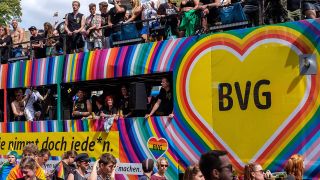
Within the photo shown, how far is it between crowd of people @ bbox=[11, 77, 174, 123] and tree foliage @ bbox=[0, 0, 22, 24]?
26.5m

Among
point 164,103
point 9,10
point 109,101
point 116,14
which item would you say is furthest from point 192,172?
point 9,10

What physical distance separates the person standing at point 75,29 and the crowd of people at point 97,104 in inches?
38.2

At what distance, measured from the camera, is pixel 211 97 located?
1028 centimetres

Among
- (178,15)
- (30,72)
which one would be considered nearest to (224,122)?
(178,15)

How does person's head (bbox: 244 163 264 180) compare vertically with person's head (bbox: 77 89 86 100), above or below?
below

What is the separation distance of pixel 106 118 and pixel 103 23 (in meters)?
2.23

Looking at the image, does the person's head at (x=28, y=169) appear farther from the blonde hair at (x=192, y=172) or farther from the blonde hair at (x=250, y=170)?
the blonde hair at (x=250, y=170)

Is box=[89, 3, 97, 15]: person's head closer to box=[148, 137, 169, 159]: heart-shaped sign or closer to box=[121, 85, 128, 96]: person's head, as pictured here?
box=[121, 85, 128, 96]: person's head

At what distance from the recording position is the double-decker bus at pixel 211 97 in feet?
30.3

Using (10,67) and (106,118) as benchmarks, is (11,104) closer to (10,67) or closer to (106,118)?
(10,67)

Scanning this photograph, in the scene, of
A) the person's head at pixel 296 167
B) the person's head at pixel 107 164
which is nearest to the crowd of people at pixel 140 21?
the person's head at pixel 296 167

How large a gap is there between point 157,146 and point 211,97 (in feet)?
4.70

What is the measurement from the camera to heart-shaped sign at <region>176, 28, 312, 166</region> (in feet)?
30.7

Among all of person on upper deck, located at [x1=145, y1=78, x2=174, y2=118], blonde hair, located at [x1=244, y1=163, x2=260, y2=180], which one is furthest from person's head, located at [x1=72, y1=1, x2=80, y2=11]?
blonde hair, located at [x1=244, y1=163, x2=260, y2=180]
